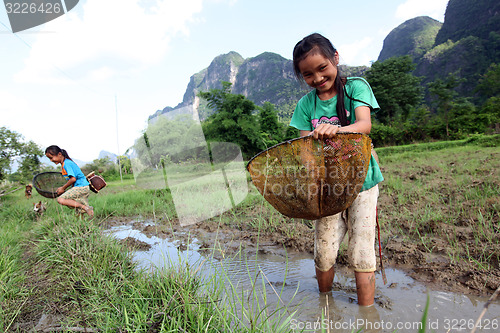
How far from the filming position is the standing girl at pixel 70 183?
4227 millimetres

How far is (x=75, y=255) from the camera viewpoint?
2436mm

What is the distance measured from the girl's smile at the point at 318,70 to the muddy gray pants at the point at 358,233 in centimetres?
69

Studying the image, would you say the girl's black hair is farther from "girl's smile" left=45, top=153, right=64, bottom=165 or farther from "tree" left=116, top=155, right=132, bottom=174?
"tree" left=116, top=155, right=132, bottom=174

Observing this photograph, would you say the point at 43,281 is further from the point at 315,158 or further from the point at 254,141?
the point at 254,141

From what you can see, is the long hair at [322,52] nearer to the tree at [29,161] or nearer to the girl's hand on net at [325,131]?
the girl's hand on net at [325,131]

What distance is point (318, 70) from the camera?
1.57 metres

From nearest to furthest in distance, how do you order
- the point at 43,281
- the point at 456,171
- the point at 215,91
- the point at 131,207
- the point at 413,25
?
1. the point at 43,281
2. the point at 456,171
3. the point at 131,207
4. the point at 215,91
5. the point at 413,25

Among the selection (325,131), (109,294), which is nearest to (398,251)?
(325,131)

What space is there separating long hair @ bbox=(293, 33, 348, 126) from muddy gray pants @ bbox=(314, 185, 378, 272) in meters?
0.50

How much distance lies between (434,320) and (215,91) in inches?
723

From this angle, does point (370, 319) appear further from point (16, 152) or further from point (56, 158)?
point (16, 152)

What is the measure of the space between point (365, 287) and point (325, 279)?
0.30 m

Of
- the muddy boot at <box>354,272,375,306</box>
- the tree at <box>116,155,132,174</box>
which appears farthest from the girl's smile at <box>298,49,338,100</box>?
the tree at <box>116,155,132,174</box>

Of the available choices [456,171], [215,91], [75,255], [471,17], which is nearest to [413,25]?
[471,17]
